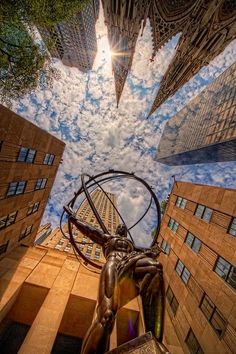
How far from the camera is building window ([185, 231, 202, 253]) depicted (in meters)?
18.3

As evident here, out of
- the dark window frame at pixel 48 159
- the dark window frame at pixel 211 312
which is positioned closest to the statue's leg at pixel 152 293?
the dark window frame at pixel 211 312

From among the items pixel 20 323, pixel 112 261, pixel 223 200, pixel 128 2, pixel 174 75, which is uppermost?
pixel 128 2

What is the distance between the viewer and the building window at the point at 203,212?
60.4 ft

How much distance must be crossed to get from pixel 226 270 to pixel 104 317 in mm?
12853

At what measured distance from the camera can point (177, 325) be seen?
56.0 feet

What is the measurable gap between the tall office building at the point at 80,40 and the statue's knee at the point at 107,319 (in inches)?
6142

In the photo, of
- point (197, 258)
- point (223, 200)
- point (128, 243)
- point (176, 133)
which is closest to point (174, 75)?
point (223, 200)

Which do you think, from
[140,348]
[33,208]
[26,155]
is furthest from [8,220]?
[140,348]

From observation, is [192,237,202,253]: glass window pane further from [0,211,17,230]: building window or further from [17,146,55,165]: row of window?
[17,146,55,165]: row of window

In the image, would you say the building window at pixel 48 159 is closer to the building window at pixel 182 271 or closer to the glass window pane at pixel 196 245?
the glass window pane at pixel 196 245

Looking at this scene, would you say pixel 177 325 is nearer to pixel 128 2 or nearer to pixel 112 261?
pixel 112 261

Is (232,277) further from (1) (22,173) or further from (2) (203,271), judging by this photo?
(1) (22,173)

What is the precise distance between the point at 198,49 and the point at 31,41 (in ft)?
78.2

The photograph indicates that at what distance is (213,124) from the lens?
252ft
